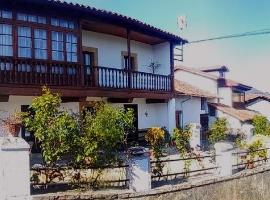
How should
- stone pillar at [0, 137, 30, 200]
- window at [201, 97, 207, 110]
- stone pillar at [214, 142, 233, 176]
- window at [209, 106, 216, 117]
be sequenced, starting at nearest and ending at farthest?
stone pillar at [0, 137, 30, 200], stone pillar at [214, 142, 233, 176], window at [201, 97, 207, 110], window at [209, 106, 216, 117]

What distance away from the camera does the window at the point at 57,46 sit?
14.1 m

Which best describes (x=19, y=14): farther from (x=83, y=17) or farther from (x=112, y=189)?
(x=112, y=189)

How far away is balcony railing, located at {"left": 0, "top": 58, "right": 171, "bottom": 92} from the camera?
13.0m

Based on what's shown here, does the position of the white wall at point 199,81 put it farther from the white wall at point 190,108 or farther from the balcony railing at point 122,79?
the balcony railing at point 122,79

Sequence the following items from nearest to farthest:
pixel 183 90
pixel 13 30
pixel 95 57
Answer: pixel 13 30
pixel 95 57
pixel 183 90

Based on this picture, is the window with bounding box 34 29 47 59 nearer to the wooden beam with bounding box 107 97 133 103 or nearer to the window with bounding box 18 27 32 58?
the window with bounding box 18 27 32 58

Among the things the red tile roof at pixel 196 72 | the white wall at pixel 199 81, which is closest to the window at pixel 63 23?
the red tile roof at pixel 196 72

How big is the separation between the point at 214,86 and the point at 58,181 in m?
24.7

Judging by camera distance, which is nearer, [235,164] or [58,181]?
[58,181]

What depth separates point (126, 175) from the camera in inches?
373

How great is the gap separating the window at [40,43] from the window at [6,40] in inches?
35.4

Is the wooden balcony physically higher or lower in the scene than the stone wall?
higher

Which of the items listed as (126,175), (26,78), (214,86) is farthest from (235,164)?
(214,86)

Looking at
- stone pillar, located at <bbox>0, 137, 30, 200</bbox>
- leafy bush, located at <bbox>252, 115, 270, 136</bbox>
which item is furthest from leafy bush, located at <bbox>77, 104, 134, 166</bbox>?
leafy bush, located at <bbox>252, 115, 270, 136</bbox>
